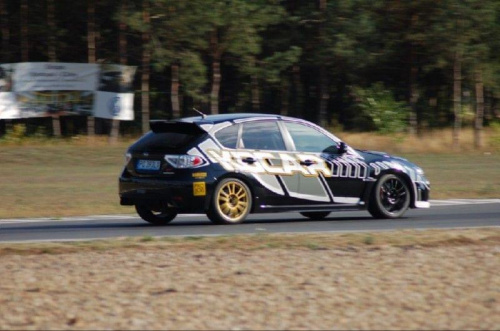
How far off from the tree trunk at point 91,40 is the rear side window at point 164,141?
2435 cm

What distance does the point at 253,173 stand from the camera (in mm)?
15680

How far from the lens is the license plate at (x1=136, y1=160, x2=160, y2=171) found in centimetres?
1547

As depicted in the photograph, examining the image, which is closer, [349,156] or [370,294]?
[370,294]

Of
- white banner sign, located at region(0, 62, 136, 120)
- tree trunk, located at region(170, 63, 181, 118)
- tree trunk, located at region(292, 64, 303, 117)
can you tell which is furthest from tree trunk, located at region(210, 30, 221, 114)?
tree trunk, located at region(292, 64, 303, 117)

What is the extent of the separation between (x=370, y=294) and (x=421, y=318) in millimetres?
861

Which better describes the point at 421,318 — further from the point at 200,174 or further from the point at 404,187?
the point at 404,187

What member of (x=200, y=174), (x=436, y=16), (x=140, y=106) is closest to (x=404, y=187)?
(x=200, y=174)

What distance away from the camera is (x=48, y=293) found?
8.95 m

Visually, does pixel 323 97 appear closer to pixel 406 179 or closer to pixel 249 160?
pixel 406 179

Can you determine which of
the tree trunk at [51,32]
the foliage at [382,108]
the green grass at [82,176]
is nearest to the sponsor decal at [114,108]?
the green grass at [82,176]

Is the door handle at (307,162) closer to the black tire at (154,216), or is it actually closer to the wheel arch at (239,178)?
the wheel arch at (239,178)

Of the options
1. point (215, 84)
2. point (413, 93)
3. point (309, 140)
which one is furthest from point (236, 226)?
point (413, 93)

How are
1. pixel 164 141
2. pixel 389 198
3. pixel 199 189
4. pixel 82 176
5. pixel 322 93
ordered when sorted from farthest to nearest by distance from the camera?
1. pixel 322 93
2. pixel 82 176
3. pixel 389 198
4. pixel 164 141
5. pixel 199 189

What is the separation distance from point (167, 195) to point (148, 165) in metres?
0.56
